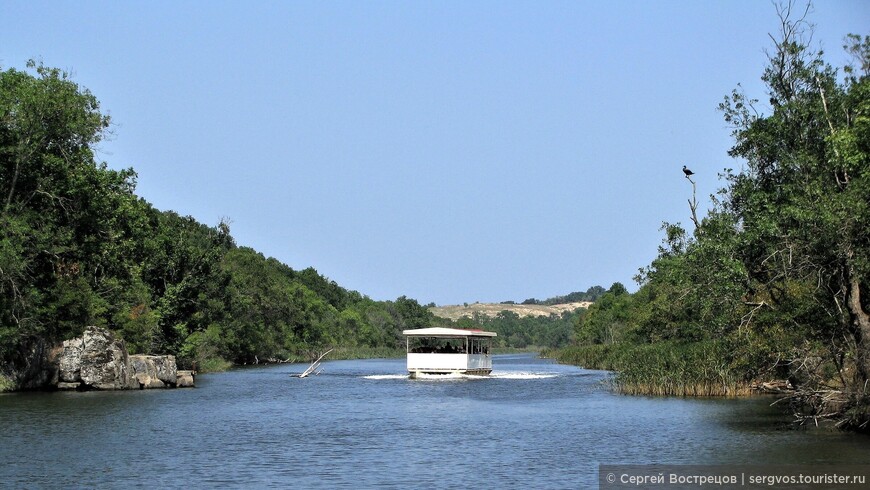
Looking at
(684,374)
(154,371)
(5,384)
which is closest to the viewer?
(684,374)

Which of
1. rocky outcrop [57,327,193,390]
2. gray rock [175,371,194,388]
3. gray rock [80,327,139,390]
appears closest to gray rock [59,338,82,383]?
rocky outcrop [57,327,193,390]

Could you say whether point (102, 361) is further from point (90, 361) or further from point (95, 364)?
point (90, 361)

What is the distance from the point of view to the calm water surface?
71.8ft

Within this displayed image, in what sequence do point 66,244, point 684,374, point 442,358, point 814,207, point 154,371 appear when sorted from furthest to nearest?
point 442,358 < point 154,371 < point 66,244 < point 684,374 < point 814,207

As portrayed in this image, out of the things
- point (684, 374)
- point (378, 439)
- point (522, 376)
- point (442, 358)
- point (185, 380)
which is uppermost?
point (442, 358)

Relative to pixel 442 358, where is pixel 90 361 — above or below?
below

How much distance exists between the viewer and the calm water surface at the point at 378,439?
71.8 ft

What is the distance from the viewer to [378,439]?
29.1 metres

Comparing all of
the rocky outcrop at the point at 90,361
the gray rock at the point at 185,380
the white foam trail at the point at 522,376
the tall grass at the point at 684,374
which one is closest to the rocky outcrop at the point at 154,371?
the gray rock at the point at 185,380

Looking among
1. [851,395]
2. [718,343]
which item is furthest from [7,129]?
[851,395]

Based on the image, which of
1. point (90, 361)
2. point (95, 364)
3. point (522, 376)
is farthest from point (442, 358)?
point (90, 361)

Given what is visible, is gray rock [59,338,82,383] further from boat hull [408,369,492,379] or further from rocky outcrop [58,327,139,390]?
boat hull [408,369,492,379]

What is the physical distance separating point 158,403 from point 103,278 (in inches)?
566

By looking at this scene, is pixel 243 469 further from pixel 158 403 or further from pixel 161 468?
pixel 158 403
